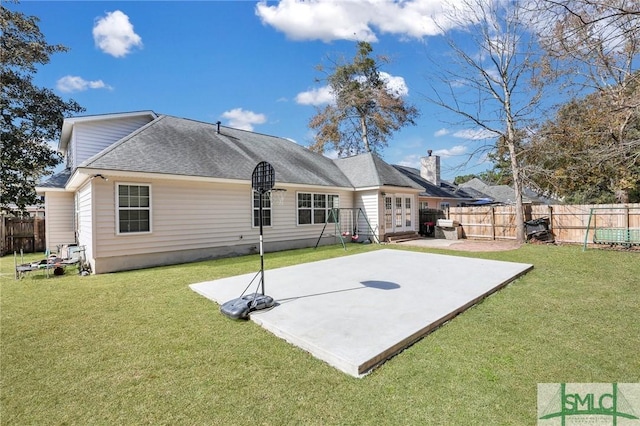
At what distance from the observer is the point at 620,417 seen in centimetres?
226

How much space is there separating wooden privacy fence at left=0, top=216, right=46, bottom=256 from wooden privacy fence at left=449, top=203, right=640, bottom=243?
768 inches

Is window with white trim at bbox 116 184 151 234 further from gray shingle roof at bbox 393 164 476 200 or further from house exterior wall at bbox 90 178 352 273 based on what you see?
gray shingle roof at bbox 393 164 476 200

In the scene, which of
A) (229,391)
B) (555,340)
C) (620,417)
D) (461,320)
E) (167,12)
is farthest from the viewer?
(167,12)

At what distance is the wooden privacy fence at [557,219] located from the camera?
10.2m

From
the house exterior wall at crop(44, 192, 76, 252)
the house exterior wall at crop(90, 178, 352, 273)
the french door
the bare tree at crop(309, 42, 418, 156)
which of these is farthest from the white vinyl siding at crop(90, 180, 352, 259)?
the bare tree at crop(309, 42, 418, 156)

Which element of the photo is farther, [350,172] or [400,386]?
[350,172]

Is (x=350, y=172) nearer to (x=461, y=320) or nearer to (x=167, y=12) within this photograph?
(x=167, y=12)

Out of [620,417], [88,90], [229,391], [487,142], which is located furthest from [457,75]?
[88,90]

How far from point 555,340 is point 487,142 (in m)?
11.7

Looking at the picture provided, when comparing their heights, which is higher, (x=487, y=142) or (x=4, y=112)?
(x=4, y=112)

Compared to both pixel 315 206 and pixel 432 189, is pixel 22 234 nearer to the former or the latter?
pixel 315 206

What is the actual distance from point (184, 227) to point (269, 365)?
7.18m
